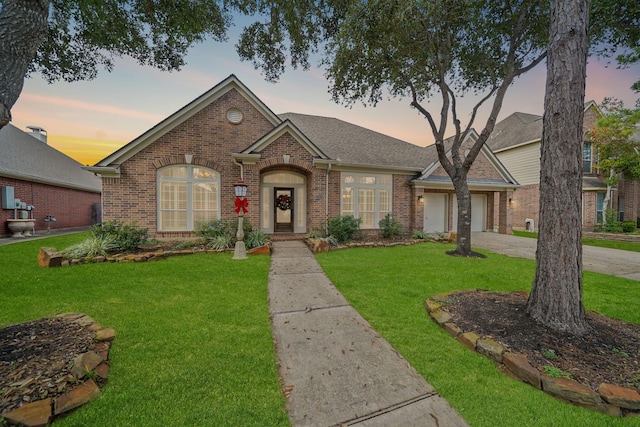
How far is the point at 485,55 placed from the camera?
8680mm

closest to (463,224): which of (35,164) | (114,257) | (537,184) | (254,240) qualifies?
(254,240)

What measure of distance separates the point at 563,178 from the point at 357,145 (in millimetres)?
10387

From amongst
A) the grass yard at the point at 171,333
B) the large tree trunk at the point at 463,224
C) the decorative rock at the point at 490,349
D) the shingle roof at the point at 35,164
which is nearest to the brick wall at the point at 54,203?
the shingle roof at the point at 35,164

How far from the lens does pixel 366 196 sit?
1206cm

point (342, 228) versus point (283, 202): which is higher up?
point (283, 202)

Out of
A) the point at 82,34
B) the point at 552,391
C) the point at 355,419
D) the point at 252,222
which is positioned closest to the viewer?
the point at 355,419

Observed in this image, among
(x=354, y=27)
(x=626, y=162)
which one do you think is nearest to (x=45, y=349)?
(x=354, y=27)

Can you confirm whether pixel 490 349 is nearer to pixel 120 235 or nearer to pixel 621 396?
pixel 621 396

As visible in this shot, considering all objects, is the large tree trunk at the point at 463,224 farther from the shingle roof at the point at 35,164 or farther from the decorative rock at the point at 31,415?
the shingle roof at the point at 35,164

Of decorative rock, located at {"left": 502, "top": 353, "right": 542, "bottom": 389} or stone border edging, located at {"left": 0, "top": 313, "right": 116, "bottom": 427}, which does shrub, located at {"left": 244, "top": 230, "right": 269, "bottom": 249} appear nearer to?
stone border edging, located at {"left": 0, "top": 313, "right": 116, "bottom": 427}

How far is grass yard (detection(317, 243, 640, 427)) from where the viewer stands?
2090 mm

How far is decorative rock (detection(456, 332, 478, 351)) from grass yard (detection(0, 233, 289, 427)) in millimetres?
2317

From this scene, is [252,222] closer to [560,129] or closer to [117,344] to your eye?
[117,344]

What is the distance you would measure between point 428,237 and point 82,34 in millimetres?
14187
